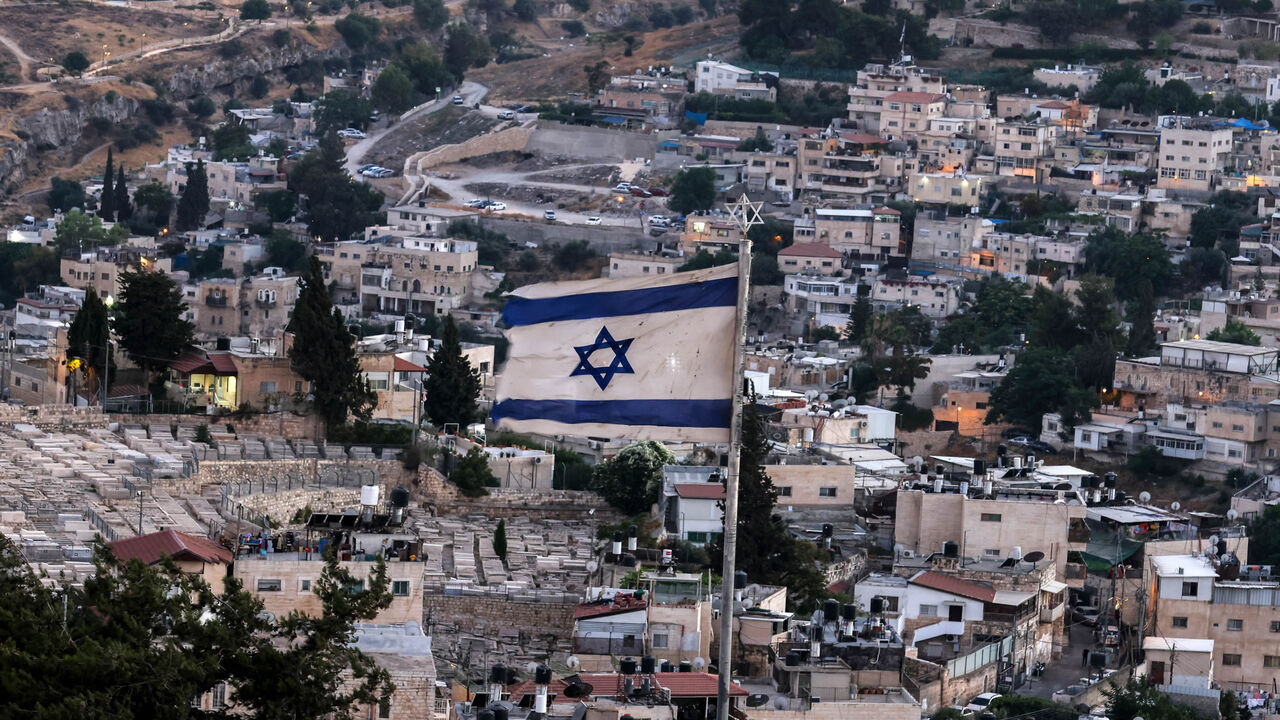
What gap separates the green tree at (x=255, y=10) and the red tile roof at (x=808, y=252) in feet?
145

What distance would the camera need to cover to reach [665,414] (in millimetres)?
19828

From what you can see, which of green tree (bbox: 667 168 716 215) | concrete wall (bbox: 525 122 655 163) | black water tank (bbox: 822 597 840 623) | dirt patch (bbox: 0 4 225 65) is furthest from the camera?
dirt patch (bbox: 0 4 225 65)

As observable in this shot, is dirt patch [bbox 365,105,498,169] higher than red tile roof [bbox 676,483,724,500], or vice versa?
dirt patch [bbox 365,105,498,169]

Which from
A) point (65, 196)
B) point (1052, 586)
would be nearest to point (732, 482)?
point (1052, 586)

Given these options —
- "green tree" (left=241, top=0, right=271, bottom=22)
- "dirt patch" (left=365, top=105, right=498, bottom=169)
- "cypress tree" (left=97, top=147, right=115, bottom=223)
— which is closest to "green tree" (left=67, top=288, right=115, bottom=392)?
"cypress tree" (left=97, top=147, right=115, bottom=223)

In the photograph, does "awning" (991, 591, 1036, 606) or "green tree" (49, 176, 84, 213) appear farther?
"green tree" (49, 176, 84, 213)

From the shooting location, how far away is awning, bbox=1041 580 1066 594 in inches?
1610

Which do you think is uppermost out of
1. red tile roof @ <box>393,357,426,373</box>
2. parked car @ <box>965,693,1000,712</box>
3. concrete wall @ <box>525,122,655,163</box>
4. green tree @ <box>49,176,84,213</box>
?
concrete wall @ <box>525,122,655,163</box>

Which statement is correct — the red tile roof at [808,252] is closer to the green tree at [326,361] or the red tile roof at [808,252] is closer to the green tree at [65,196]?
the green tree at [65,196]

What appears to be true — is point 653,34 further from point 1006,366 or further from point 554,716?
point 554,716

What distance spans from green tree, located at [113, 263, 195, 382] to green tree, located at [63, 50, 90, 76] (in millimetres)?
60896

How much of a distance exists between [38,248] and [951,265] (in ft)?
79.1

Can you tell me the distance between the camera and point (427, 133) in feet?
328

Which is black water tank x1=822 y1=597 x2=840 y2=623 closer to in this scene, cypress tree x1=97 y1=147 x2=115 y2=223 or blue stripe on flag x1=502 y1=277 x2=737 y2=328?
blue stripe on flag x1=502 y1=277 x2=737 y2=328
